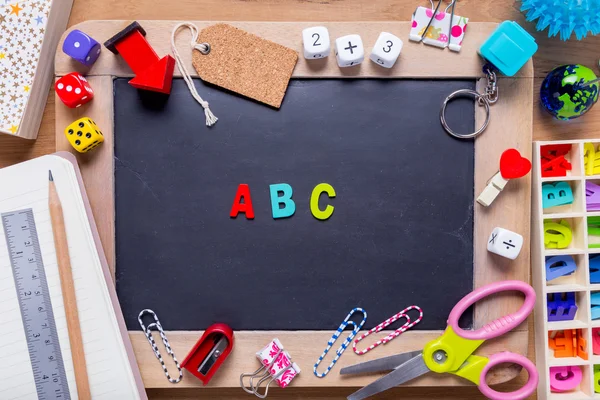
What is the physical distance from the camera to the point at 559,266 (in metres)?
0.94

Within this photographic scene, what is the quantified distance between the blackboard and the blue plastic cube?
75 mm

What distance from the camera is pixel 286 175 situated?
35.7 inches

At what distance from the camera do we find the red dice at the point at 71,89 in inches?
33.4

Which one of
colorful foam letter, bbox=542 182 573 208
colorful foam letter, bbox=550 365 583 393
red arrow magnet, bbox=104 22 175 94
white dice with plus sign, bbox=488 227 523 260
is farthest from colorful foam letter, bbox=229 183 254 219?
colorful foam letter, bbox=550 365 583 393

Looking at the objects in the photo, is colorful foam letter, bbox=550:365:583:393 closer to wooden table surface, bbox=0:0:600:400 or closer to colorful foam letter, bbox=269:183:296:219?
wooden table surface, bbox=0:0:600:400

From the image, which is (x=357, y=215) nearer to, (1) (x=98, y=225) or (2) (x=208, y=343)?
(2) (x=208, y=343)

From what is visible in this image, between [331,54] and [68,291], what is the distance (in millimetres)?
639

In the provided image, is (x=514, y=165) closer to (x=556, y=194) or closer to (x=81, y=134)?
(x=556, y=194)

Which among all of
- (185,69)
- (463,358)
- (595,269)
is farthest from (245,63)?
(595,269)

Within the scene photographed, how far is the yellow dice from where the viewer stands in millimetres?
860

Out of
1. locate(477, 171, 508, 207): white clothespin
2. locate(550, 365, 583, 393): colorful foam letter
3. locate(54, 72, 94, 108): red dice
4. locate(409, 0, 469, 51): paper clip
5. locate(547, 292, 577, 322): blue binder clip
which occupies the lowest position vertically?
locate(550, 365, 583, 393): colorful foam letter

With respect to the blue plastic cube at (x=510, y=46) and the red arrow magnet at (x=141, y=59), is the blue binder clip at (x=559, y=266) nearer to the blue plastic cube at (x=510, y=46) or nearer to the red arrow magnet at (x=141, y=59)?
the blue plastic cube at (x=510, y=46)

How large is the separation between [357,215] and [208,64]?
39cm

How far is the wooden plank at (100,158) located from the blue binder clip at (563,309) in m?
0.83
